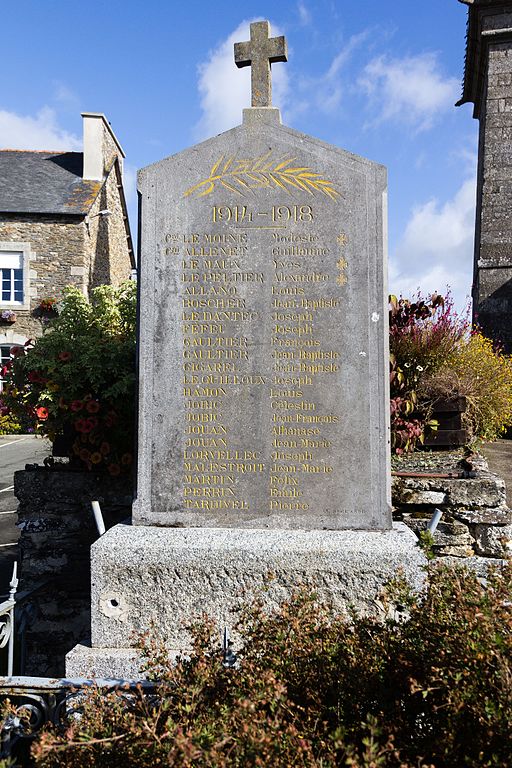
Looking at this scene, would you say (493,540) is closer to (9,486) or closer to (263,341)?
(263,341)

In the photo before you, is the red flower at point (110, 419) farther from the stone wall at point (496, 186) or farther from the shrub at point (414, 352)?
the stone wall at point (496, 186)

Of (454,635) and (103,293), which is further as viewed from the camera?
(103,293)

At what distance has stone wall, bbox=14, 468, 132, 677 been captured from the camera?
425cm

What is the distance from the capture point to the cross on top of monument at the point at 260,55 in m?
3.54

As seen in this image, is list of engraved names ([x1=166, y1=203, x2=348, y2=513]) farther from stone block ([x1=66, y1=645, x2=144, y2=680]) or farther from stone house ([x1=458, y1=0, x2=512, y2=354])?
stone house ([x1=458, y1=0, x2=512, y2=354])

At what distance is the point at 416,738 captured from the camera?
1746 mm

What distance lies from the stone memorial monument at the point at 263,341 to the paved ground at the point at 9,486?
4.54ft

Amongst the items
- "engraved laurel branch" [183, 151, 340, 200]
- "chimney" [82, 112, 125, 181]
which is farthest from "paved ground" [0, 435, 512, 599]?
"chimney" [82, 112, 125, 181]

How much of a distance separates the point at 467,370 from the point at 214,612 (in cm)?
420

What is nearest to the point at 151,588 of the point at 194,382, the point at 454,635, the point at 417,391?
the point at 194,382

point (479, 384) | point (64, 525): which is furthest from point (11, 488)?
point (479, 384)

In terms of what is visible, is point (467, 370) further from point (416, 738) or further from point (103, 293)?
point (416, 738)

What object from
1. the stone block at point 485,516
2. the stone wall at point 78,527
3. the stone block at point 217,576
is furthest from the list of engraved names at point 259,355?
the stone block at point 485,516

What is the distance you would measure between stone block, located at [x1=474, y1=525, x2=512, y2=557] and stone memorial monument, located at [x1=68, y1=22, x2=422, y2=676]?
0.92 metres
